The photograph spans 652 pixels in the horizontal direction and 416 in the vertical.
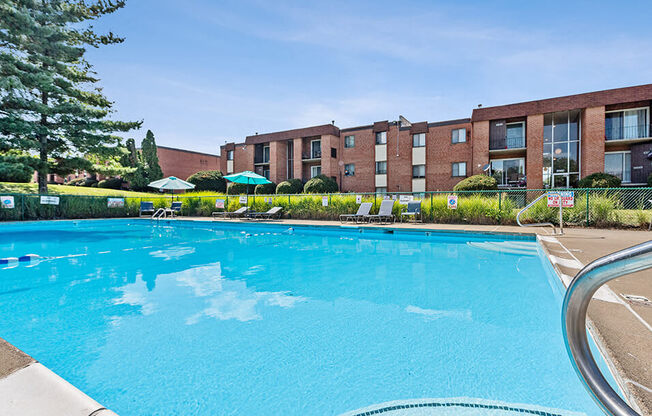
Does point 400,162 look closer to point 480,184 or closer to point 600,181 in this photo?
point 480,184

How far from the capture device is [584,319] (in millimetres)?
996

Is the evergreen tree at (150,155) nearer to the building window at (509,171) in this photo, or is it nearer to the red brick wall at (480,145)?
the red brick wall at (480,145)

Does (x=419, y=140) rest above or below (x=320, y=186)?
above

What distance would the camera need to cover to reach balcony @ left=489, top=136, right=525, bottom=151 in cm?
2033

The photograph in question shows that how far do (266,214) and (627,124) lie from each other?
21010 millimetres

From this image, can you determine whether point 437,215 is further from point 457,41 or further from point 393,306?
point 393,306

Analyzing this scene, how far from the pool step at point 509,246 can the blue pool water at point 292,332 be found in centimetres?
90

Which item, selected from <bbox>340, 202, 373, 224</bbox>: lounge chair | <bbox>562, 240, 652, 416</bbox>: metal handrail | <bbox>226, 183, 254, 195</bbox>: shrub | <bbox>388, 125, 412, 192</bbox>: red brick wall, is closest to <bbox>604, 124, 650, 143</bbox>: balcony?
<bbox>388, 125, 412, 192</bbox>: red brick wall

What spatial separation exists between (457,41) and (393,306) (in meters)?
10.2

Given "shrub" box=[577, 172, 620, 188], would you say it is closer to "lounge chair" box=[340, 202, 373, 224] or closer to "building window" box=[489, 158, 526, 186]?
"building window" box=[489, 158, 526, 186]

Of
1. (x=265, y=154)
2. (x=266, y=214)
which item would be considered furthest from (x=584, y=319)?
(x=265, y=154)

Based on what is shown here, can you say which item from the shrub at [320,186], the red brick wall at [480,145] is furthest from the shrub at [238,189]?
the red brick wall at [480,145]

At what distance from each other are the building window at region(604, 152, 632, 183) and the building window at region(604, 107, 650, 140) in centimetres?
115

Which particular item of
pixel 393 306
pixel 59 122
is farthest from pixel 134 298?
pixel 59 122
